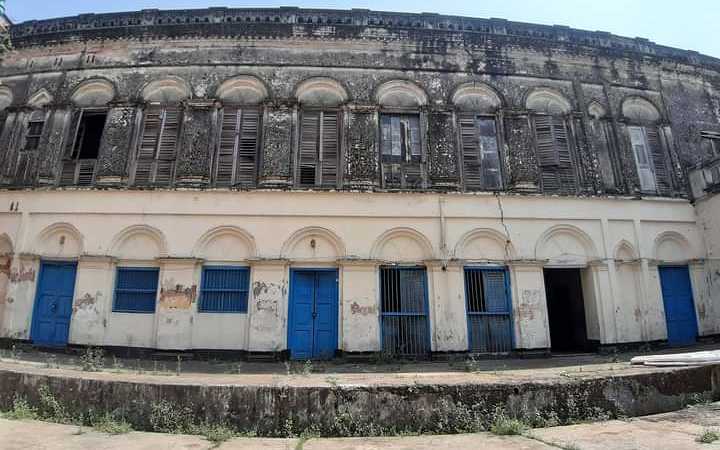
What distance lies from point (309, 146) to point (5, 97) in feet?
32.8

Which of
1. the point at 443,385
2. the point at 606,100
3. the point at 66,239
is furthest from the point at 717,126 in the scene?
the point at 66,239

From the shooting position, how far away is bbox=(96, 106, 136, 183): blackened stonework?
12422 millimetres

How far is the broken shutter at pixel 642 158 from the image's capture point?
44.7 feet

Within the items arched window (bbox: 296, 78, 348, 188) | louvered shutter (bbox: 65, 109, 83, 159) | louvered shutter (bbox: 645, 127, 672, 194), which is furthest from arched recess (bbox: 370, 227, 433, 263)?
louvered shutter (bbox: 65, 109, 83, 159)

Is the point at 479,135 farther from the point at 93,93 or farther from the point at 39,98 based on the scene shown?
the point at 39,98

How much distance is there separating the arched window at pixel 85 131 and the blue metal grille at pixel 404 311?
9.06 m

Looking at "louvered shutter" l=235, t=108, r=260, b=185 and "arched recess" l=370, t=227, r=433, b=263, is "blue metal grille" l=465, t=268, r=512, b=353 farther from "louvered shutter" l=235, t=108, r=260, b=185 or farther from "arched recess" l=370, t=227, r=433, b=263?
"louvered shutter" l=235, t=108, r=260, b=185

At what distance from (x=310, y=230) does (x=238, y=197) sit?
86.0 inches

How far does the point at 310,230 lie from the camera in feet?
39.4

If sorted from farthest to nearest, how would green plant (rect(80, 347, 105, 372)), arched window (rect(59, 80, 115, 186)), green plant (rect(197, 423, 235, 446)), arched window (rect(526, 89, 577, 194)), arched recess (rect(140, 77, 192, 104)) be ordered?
arched recess (rect(140, 77, 192, 104)) < arched window (rect(526, 89, 577, 194)) < arched window (rect(59, 80, 115, 186)) < green plant (rect(80, 347, 105, 372)) < green plant (rect(197, 423, 235, 446))

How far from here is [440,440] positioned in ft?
16.1

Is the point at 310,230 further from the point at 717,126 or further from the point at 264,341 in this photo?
the point at 717,126

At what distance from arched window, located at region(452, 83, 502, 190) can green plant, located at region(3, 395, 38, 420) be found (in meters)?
10.7

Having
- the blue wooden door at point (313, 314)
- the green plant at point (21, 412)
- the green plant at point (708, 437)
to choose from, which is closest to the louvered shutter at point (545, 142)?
the blue wooden door at point (313, 314)
